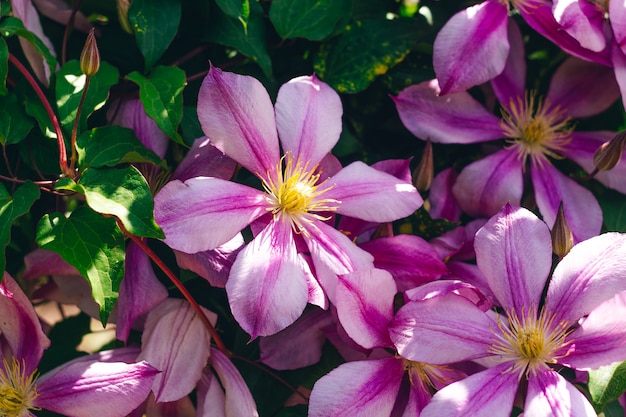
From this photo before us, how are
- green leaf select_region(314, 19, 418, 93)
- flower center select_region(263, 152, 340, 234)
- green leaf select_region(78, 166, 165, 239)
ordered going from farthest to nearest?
1. green leaf select_region(314, 19, 418, 93)
2. flower center select_region(263, 152, 340, 234)
3. green leaf select_region(78, 166, 165, 239)

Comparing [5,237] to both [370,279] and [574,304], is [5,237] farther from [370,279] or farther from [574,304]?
[574,304]

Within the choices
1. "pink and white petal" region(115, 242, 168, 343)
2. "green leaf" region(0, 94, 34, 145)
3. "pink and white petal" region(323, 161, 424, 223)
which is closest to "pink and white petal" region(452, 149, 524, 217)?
"pink and white petal" region(323, 161, 424, 223)

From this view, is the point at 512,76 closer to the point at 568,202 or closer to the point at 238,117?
the point at 568,202

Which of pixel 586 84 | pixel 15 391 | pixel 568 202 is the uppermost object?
pixel 586 84

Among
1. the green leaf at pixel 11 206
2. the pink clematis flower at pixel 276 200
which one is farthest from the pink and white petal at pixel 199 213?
the green leaf at pixel 11 206

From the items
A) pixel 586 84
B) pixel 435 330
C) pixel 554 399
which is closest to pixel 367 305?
pixel 435 330

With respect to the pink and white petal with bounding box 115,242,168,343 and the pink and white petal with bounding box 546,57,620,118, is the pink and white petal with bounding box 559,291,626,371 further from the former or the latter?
the pink and white petal with bounding box 115,242,168,343
